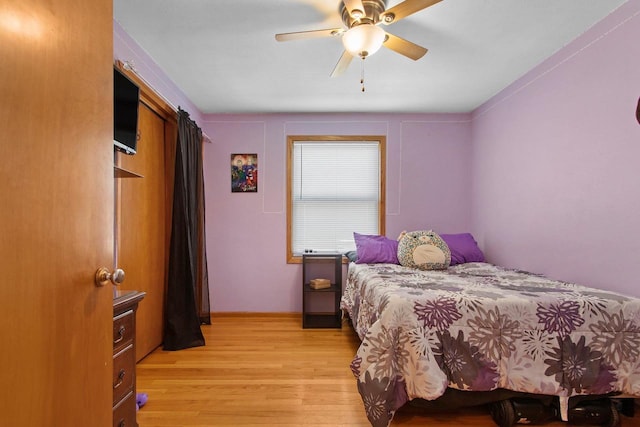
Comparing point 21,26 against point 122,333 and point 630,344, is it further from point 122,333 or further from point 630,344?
point 630,344

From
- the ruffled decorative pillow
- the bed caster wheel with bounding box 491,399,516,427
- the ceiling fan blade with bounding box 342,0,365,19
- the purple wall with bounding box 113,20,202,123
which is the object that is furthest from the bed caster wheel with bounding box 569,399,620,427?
the purple wall with bounding box 113,20,202,123

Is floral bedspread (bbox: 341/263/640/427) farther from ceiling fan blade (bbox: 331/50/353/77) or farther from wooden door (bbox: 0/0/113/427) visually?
ceiling fan blade (bbox: 331/50/353/77)

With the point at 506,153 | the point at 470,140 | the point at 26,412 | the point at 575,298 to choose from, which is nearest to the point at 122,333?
the point at 26,412

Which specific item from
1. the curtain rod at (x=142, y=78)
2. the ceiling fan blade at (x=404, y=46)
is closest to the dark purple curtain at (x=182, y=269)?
the curtain rod at (x=142, y=78)

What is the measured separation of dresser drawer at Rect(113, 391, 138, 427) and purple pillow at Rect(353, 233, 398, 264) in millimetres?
2193

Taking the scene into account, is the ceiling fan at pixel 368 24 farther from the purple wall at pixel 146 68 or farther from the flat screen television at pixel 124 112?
the purple wall at pixel 146 68

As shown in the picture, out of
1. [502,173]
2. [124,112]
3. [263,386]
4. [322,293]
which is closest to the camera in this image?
[124,112]

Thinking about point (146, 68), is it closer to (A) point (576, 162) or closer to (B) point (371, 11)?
(B) point (371, 11)

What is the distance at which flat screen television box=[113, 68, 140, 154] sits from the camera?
171cm

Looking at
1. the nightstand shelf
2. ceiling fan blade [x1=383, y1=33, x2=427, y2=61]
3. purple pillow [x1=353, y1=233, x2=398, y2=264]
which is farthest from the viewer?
the nightstand shelf

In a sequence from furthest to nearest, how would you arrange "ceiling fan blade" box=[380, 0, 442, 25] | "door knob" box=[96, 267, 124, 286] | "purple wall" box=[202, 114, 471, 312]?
"purple wall" box=[202, 114, 471, 312]
"ceiling fan blade" box=[380, 0, 442, 25]
"door knob" box=[96, 267, 124, 286]

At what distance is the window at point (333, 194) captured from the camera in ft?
12.5

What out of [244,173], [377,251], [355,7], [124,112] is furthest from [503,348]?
[244,173]

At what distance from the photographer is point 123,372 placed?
140cm
